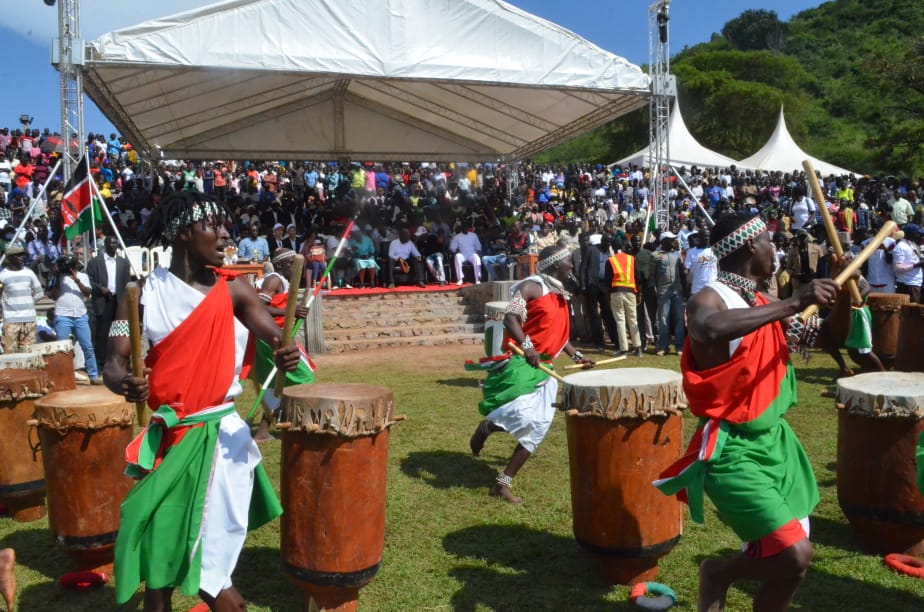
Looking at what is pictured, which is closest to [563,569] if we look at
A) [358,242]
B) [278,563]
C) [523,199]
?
[278,563]

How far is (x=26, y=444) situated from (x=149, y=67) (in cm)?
896

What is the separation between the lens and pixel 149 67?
1266cm

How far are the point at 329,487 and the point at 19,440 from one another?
271 cm

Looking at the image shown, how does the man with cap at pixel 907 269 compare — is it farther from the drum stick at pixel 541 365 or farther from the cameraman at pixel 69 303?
the cameraman at pixel 69 303

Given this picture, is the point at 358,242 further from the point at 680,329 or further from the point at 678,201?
the point at 678,201

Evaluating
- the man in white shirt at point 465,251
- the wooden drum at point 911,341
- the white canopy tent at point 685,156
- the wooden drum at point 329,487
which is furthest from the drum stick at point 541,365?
the white canopy tent at point 685,156

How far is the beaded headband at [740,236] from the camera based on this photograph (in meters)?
3.40

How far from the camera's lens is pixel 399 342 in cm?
1411

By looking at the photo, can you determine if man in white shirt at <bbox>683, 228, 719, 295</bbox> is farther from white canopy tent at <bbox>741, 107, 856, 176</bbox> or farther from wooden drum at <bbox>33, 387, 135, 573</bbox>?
white canopy tent at <bbox>741, 107, 856, 176</bbox>

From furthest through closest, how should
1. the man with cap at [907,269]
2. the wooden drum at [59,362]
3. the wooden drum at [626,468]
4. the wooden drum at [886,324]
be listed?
the man with cap at [907,269], the wooden drum at [886,324], the wooden drum at [59,362], the wooden drum at [626,468]

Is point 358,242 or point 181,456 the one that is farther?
point 358,242

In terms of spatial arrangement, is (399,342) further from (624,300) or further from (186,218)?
(186,218)

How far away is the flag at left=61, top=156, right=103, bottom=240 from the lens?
11.8 meters

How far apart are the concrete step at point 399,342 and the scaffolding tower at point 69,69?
492cm
